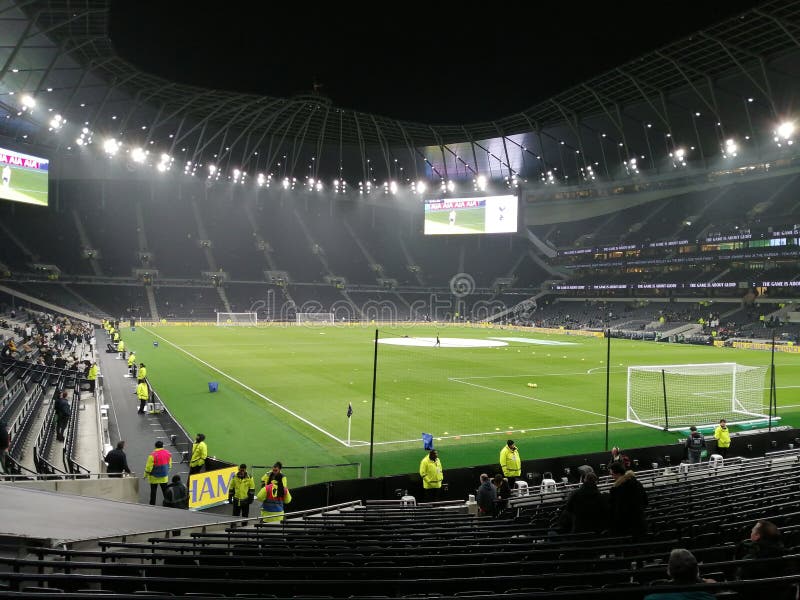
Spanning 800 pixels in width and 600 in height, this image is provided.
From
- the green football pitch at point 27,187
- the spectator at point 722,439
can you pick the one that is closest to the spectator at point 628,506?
the spectator at point 722,439

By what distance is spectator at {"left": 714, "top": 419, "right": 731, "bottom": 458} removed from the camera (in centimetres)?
1694

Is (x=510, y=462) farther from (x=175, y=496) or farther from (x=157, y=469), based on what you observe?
(x=157, y=469)

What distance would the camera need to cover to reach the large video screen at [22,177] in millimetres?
50406

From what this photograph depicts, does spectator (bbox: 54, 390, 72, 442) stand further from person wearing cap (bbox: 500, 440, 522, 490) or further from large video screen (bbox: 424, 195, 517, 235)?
large video screen (bbox: 424, 195, 517, 235)

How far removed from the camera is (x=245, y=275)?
93.1 m

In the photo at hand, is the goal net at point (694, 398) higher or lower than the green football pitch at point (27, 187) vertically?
lower

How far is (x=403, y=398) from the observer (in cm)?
2653

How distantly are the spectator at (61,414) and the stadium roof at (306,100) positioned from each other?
32.7 metres

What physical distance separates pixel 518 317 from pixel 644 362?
51.2 m

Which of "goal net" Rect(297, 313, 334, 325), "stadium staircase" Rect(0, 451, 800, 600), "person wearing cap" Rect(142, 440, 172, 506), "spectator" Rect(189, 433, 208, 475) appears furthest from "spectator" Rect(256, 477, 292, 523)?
"goal net" Rect(297, 313, 334, 325)

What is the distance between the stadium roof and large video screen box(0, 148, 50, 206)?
5699 mm

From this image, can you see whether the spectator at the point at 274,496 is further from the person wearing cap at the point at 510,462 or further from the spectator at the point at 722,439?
the spectator at the point at 722,439

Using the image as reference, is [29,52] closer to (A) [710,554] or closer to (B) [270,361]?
(B) [270,361]

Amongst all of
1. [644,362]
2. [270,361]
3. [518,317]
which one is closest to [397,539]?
[270,361]
